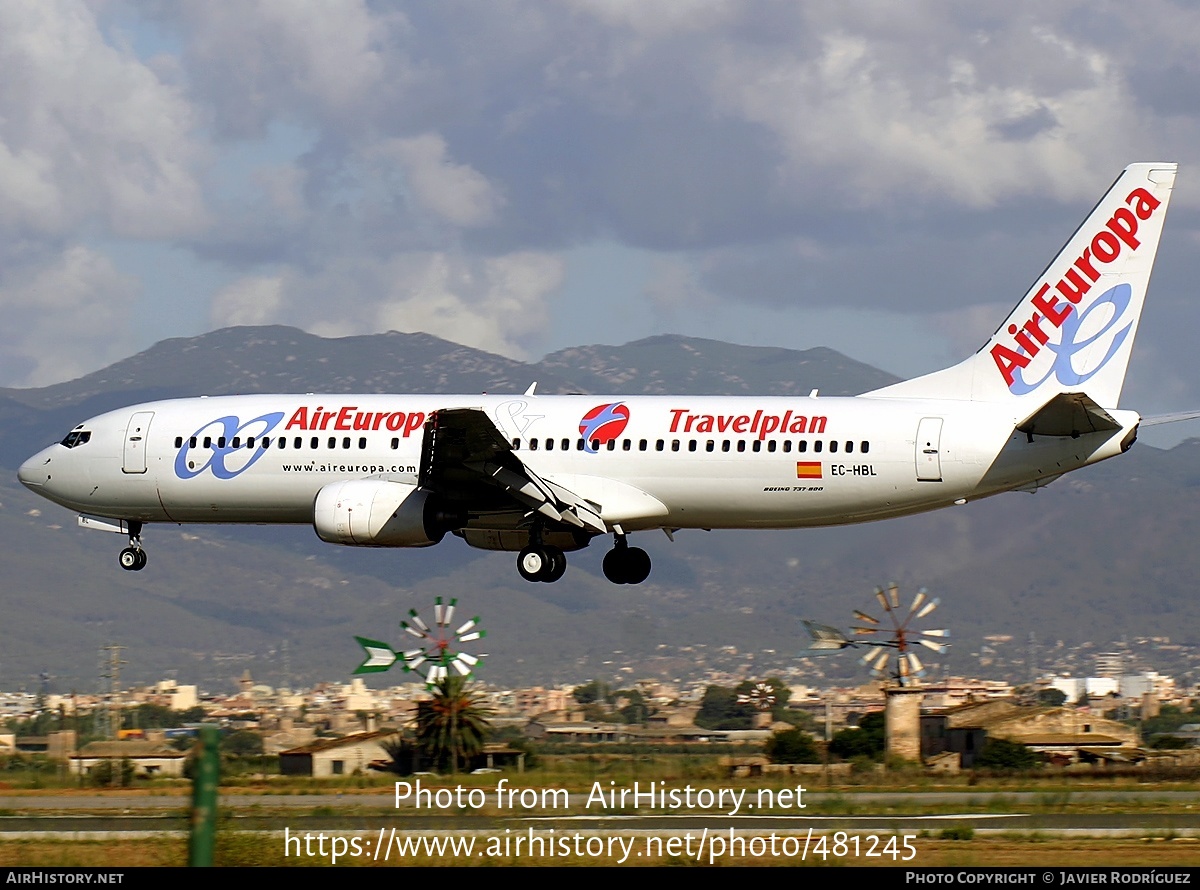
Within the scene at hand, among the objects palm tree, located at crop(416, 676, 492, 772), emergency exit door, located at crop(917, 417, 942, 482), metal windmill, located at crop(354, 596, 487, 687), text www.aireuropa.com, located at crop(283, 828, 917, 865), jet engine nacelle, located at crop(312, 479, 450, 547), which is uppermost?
emergency exit door, located at crop(917, 417, 942, 482)

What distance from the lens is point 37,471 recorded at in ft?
171

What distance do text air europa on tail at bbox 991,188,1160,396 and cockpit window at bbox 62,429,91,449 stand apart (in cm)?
2525

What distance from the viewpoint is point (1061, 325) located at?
44844 millimetres

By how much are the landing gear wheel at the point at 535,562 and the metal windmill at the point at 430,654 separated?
6.92ft

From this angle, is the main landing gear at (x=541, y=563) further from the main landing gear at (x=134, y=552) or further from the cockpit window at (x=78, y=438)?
the cockpit window at (x=78, y=438)

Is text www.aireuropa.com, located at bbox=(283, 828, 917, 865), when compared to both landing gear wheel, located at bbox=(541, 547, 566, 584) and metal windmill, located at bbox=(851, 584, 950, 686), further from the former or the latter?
metal windmill, located at bbox=(851, 584, 950, 686)

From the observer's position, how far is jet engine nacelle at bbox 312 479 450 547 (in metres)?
45.6

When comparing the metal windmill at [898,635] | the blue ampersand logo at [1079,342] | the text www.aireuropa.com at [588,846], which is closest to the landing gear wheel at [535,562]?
the metal windmill at [898,635]

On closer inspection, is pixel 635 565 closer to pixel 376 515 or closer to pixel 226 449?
pixel 376 515

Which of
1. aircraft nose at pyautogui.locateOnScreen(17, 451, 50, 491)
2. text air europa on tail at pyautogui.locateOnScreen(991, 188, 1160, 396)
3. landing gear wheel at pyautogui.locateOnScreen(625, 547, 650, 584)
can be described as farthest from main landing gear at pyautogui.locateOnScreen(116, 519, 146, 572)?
text air europa on tail at pyautogui.locateOnScreen(991, 188, 1160, 396)

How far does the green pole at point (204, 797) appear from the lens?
50.4 feet

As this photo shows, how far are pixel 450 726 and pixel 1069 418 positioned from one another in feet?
52.2
